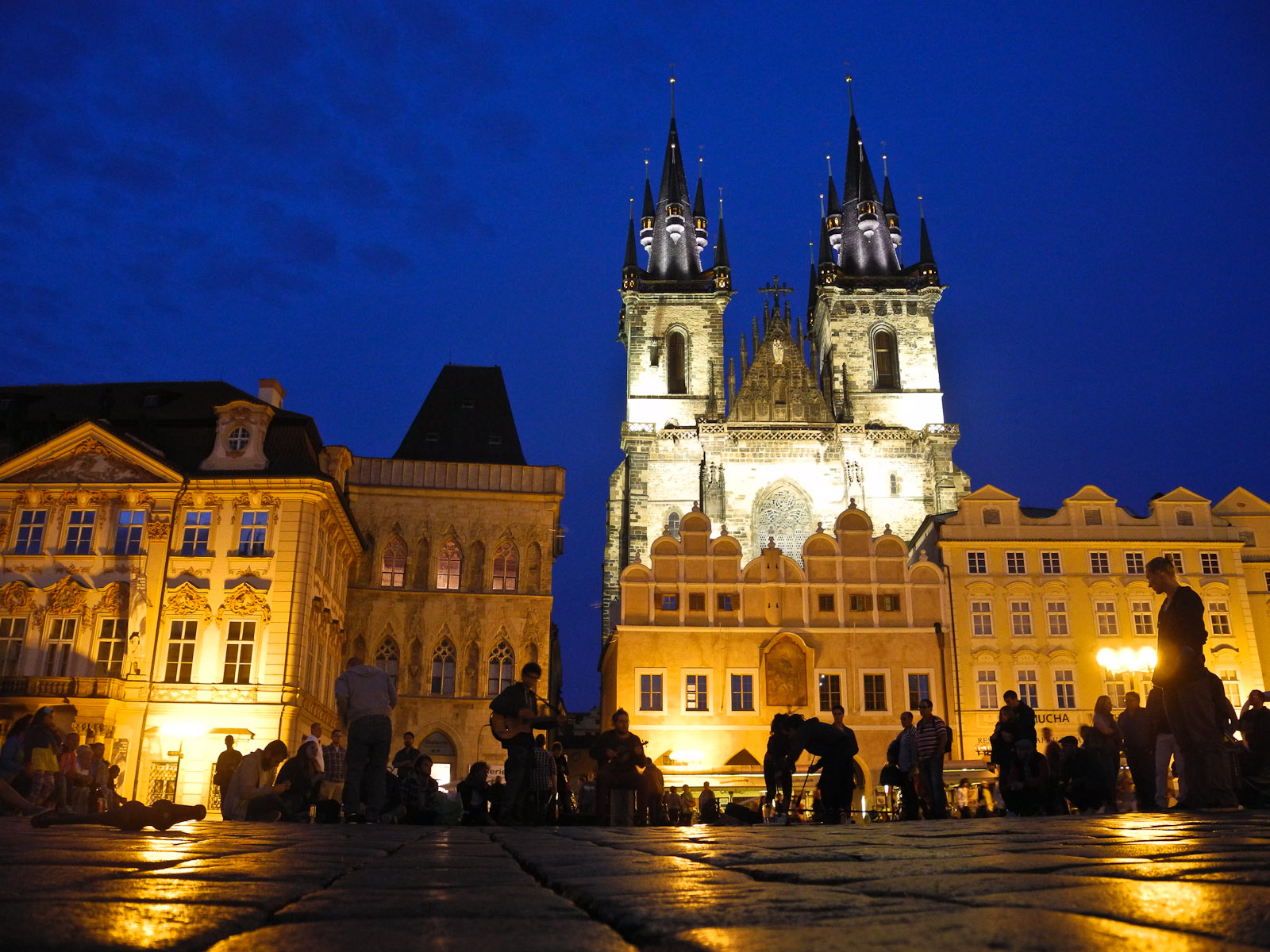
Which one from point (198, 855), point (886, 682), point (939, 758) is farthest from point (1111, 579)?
point (198, 855)

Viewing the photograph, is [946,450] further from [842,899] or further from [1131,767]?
[842,899]

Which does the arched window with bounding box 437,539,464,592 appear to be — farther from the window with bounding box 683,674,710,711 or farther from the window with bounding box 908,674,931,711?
the window with bounding box 908,674,931,711

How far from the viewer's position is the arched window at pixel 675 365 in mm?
57594

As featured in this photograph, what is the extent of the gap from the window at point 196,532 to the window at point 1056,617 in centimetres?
2496

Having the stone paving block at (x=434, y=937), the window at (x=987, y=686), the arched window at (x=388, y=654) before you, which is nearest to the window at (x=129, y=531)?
the arched window at (x=388, y=654)

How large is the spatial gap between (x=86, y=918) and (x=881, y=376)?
5742 centimetres

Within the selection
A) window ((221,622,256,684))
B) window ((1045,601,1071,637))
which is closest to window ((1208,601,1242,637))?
window ((1045,601,1071,637))

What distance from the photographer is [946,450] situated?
53688mm

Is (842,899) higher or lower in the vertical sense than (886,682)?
lower

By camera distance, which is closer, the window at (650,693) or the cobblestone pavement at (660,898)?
the cobblestone pavement at (660,898)

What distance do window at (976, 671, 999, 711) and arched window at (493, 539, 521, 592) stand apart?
1442cm

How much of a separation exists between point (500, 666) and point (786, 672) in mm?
8464

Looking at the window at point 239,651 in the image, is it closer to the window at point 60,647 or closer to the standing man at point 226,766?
the window at point 60,647

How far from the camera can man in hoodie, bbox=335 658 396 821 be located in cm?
1224
